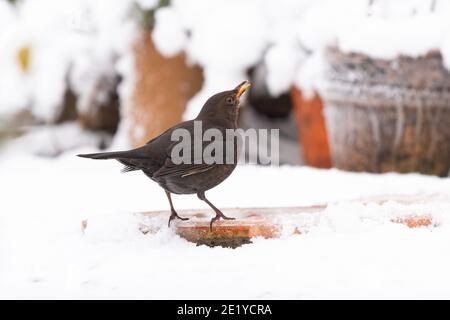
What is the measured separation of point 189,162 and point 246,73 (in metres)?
1.95

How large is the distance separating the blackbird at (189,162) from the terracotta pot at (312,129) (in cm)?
155

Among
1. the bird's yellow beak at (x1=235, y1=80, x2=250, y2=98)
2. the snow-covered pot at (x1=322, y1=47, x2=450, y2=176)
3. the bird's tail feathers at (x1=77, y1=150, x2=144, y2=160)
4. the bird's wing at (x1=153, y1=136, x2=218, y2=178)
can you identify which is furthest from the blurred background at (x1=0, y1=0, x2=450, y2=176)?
the bird's yellow beak at (x1=235, y1=80, x2=250, y2=98)

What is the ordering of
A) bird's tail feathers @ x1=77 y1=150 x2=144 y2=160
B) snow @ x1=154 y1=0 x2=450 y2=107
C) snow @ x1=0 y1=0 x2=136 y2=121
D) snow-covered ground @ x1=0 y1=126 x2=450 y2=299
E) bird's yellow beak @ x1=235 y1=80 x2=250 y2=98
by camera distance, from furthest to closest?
1. snow @ x1=0 y1=0 x2=136 y2=121
2. snow @ x1=154 y1=0 x2=450 y2=107
3. bird's yellow beak @ x1=235 y1=80 x2=250 y2=98
4. bird's tail feathers @ x1=77 y1=150 x2=144 y2=160
5. snow-covered ground @ x1=0 y1=126 x2=450 y2=299

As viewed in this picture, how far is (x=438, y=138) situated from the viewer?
3824 millimetres

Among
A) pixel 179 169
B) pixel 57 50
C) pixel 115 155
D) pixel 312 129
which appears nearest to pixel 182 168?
pixel 179 169

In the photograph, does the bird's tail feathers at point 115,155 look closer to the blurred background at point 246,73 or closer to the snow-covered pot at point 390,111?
the blurred background at point 246,73

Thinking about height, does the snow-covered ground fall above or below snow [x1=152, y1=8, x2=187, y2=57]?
below

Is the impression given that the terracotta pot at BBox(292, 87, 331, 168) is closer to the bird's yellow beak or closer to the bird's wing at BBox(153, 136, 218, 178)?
the bird's yellow beak

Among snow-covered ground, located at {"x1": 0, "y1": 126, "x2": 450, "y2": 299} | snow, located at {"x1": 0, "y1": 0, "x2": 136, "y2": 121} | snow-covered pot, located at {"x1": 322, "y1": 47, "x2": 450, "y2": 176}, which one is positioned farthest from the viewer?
snow, located at {"x1": 0, "y1": 0, "x2": 136, "y2": 121}

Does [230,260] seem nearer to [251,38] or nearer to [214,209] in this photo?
[214,209]

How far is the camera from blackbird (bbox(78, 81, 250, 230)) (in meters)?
2.60

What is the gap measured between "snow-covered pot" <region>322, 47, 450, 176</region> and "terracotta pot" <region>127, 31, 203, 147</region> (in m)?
0.81

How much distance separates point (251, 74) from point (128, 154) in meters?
2.05

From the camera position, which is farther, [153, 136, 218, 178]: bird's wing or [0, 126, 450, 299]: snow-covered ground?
[153, 136, 218, 178]: bird's wing
